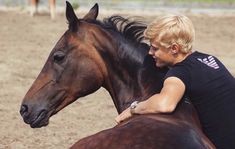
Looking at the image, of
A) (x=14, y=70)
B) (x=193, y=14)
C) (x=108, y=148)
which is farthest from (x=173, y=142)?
(x=193, y=14)

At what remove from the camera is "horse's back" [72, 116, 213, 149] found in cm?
288

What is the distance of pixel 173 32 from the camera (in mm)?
3578

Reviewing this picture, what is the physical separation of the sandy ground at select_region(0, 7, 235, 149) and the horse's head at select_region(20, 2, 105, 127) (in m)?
2.29

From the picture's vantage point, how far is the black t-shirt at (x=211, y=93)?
11.8 feet

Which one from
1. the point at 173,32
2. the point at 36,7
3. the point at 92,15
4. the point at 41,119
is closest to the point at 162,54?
the point at 173,32

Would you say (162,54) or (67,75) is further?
(67,75)

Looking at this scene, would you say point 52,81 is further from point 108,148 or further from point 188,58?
point 108,148

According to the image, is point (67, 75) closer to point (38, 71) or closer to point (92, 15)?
point (92, 15)

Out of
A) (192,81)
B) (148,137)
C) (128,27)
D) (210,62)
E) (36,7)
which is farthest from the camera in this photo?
(36,7)

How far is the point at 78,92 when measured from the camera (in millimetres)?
4492

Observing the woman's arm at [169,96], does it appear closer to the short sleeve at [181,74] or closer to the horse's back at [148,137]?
the short sleeve at [181,74]

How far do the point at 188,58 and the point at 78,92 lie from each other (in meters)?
1.09

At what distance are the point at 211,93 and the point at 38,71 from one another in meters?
7.56

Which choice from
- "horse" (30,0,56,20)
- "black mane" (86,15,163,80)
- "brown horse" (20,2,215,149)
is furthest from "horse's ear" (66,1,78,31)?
"horse" (30,0,56,20)
